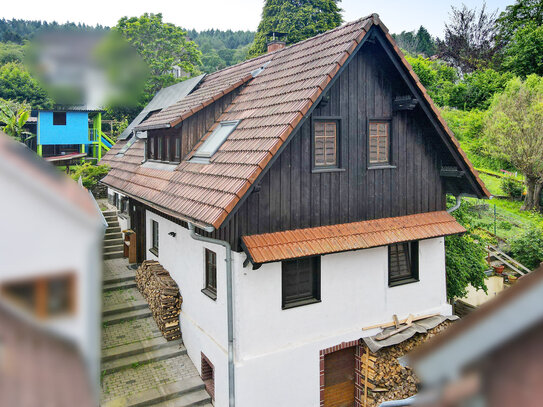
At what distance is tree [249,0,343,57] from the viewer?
118 ft

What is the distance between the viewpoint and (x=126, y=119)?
106ft

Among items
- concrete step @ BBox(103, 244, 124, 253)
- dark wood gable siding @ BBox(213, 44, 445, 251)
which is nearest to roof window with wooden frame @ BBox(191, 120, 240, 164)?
dark wood gable siding @ BBox(213, 44, 445, 251)

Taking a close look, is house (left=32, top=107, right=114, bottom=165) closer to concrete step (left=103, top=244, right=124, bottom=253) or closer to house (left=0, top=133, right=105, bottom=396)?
concrete step (left=103, top=244, right=124, bottom=253)

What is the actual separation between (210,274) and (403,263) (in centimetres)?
468

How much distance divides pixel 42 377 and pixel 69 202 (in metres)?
0.31

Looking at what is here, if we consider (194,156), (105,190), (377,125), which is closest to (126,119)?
(105,190)

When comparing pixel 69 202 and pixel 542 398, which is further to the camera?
pixel 542 398

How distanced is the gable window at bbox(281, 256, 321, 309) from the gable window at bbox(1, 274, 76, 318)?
7.99m

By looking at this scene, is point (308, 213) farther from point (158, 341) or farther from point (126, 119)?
point (126, 119)

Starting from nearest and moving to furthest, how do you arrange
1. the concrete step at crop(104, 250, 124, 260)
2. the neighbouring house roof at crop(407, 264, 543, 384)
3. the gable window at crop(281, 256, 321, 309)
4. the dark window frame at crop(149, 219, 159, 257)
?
the neighbouring house roof at crop(407, 264, 543, 384) < the gable window at crop(281, 256, 321, 309) < the dark window frame at crop(149, 219, 159, 257) < the concrete step at crop(104, 250, 124, 260)

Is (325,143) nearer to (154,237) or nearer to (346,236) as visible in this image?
(346,236)

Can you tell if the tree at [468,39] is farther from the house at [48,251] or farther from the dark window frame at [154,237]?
the house at [48,251]

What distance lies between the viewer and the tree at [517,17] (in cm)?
3494

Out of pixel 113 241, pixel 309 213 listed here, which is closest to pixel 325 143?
pixel 309 213
